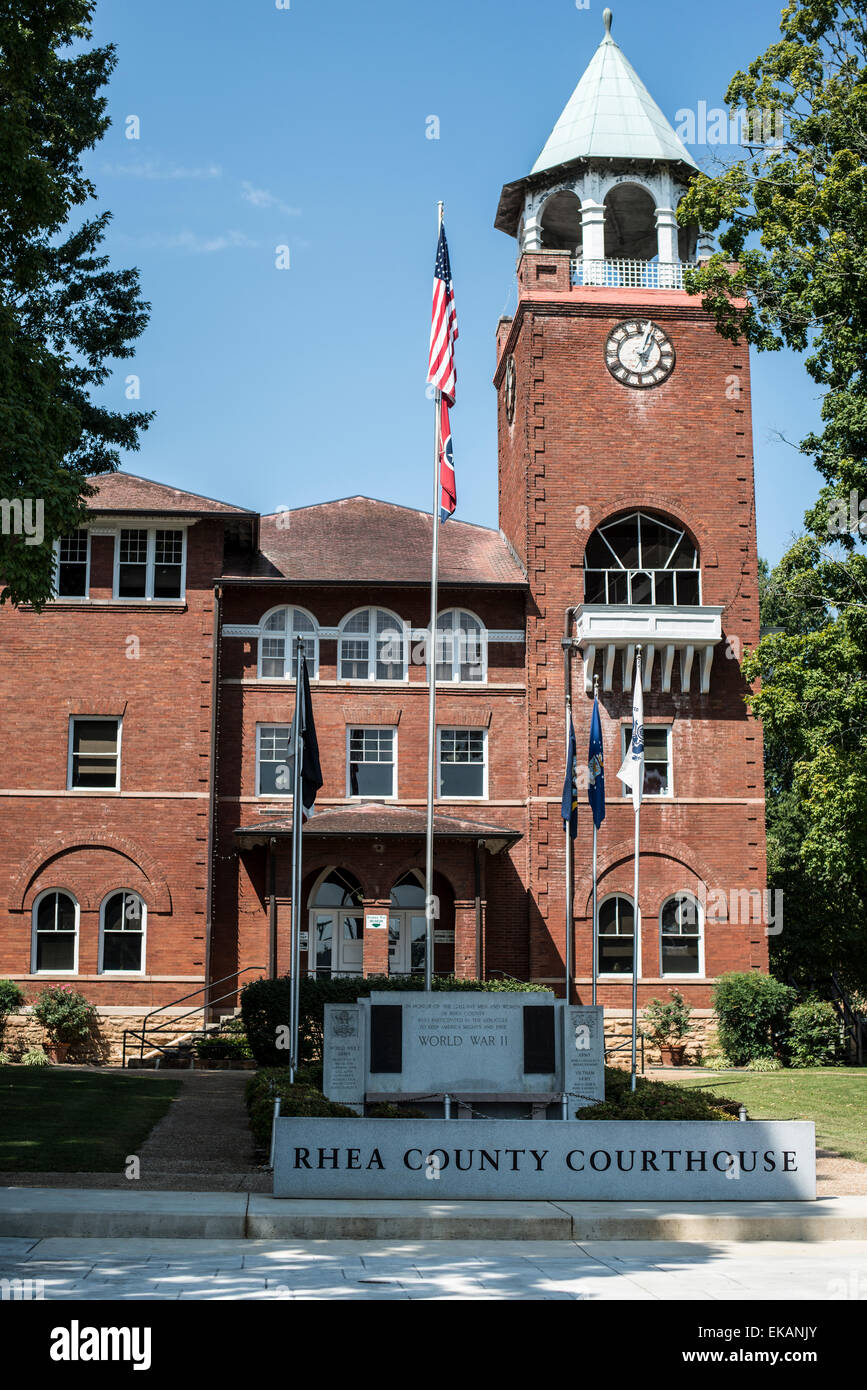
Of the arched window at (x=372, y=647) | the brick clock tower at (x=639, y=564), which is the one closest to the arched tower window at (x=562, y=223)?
the brick clock tower at (x=639, y=564)

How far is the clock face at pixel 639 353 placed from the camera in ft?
118

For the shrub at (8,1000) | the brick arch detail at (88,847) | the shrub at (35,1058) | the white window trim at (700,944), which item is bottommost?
the shrub at (35,1058)

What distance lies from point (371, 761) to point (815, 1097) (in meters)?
13.9

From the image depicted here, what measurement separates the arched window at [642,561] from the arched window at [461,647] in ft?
9.86

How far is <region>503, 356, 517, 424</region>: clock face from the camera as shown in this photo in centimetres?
3884

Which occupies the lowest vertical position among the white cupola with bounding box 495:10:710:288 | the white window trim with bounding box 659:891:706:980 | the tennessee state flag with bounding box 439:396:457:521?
the white window trim with bounding box 659:891:706:980

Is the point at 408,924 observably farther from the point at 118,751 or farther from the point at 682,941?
the point at 118,751

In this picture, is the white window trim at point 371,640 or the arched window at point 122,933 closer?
the arched window at point 122,933

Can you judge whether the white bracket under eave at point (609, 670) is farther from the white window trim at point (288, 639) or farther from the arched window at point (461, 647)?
the white window trim at point (288, 639)

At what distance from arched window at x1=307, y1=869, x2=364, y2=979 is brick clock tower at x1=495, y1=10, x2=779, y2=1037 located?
13.9ft

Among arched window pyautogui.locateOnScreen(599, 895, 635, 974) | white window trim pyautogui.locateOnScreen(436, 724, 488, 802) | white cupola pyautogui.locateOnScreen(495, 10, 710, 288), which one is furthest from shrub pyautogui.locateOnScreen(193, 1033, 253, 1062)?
white cupola pyautogui.locateOnScreen(495, 10, 710, 288)

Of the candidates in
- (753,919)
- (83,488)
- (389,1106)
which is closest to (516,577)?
(753,919)

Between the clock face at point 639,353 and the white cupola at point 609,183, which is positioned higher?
the white cupola at point 609,183

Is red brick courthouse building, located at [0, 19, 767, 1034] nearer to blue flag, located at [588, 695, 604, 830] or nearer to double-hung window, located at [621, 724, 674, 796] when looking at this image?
double-hung window, located at [621, 724, 674, 796]
